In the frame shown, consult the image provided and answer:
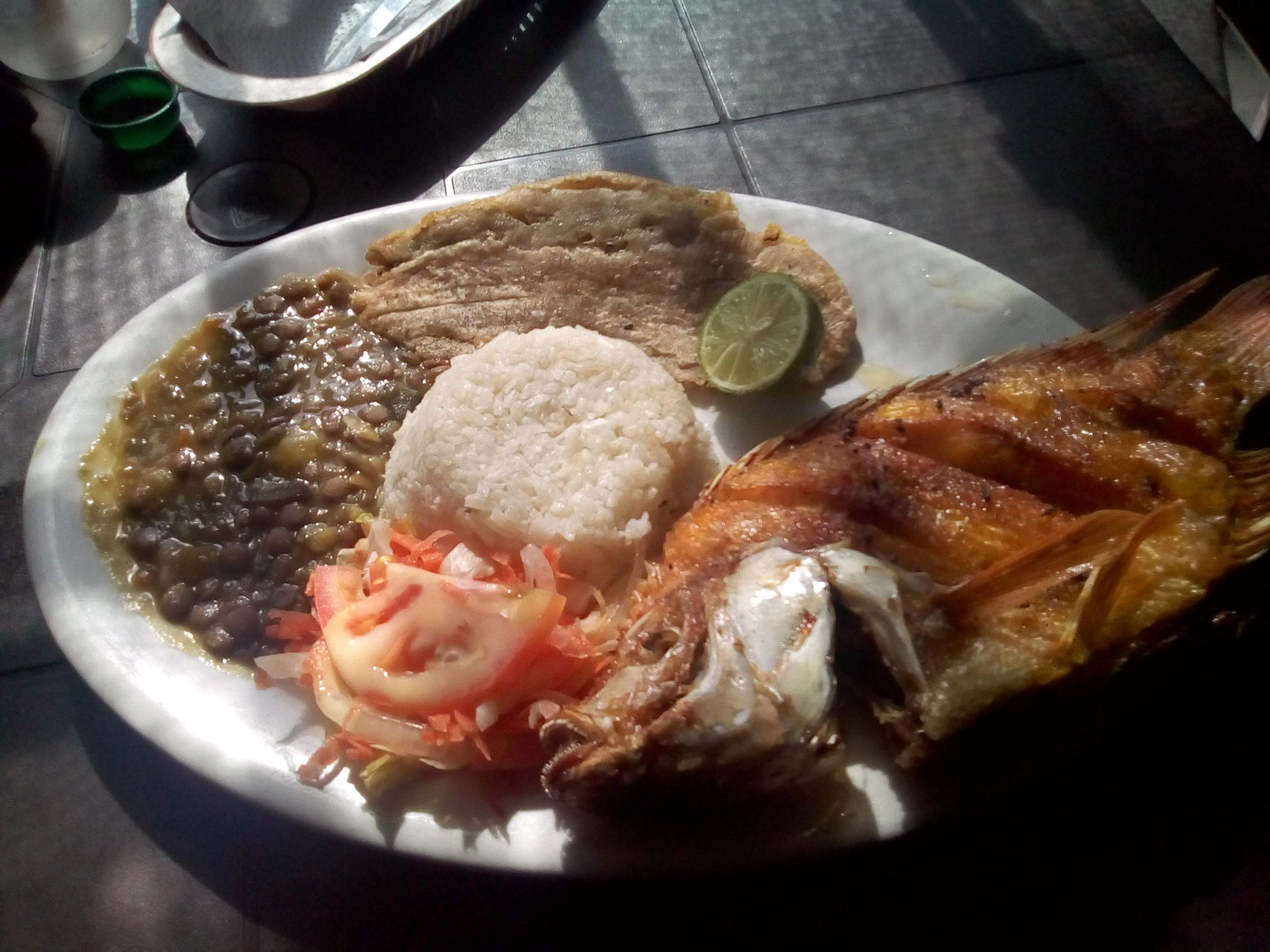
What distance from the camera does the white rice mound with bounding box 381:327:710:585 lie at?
1965 mm

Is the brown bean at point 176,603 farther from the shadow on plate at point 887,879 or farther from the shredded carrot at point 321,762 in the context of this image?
the shredded carrot at point 321,762

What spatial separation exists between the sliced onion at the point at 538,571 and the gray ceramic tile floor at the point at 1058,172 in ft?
6.13

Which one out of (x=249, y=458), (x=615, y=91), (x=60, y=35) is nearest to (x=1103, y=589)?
(x=249, y=458)

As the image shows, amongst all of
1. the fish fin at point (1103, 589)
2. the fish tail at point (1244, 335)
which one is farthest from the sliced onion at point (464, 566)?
the fish tail at point (1244, 335)

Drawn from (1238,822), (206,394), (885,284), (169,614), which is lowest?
(1238,822)

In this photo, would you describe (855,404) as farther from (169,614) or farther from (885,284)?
(169,614)

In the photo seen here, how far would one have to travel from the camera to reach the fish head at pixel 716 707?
1.35 m

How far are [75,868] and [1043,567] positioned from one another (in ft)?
6.34

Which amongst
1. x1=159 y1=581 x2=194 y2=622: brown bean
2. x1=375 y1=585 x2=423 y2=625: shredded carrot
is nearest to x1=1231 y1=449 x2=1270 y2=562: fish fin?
x1=375 y1=585 x2=423 y2=625: shredded carrot

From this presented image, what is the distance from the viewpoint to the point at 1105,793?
175 cm

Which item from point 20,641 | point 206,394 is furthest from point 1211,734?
point 20,641

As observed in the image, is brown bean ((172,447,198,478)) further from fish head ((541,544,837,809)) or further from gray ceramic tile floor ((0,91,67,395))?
fish head ((541,544,837,809))

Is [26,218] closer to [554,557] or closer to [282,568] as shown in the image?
[282,568]

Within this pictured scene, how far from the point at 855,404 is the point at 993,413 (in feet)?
0.89
